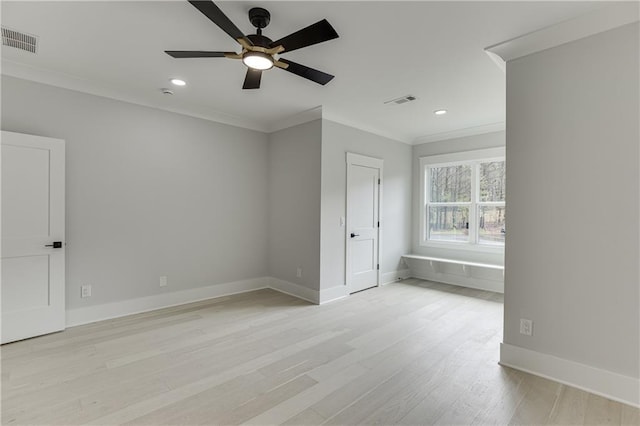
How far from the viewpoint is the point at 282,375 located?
238 cm

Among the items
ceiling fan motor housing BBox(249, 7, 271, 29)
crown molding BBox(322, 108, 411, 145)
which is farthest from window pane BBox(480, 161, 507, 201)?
ceiling fan motor housing BBox(249, 7, 271, 29)

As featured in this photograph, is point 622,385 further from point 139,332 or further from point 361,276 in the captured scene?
→ point 139,332

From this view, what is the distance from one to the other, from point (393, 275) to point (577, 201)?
3.53 meters

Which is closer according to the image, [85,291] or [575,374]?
[575,374]

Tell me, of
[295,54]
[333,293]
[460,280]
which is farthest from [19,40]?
[460,280]

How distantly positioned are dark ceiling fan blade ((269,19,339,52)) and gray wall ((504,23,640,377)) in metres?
1.72

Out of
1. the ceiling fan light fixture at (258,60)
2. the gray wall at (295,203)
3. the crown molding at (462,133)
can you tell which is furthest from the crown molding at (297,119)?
the crown molding at (462,133)

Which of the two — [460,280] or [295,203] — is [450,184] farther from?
[295,203]

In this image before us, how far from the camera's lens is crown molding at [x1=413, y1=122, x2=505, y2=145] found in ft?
15.9

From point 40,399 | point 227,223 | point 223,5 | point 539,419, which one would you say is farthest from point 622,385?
point 227,223

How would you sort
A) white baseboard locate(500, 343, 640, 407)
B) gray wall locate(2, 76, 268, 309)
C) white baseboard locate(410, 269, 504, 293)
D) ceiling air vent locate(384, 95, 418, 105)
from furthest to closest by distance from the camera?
1. white baseboard locate(410, 269, 504, 293)
2. ceiling air vent locate(384, 95, 418, 105)
3. gray wall locate(2, 76, 268, 309)
4. white baseboard locate(500, 343, 640, 407)

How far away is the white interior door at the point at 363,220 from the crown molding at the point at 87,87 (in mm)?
2084

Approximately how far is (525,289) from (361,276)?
2632 mm

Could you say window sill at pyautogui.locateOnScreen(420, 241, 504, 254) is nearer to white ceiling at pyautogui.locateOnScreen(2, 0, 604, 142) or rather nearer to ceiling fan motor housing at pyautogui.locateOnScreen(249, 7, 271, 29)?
white ceiling at pyautogui.locateOnScreen(2, 0, 604, 142)
